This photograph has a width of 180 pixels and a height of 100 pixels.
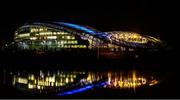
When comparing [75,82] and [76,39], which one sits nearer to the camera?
[75,82]

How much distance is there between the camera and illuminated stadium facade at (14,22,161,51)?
44.9 meters

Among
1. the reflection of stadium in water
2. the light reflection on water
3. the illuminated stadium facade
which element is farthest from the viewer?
the illuminated stadium facade

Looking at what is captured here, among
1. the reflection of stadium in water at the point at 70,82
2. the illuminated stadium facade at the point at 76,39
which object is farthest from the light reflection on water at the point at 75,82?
the illuminated stadium facade at the point at 76,39

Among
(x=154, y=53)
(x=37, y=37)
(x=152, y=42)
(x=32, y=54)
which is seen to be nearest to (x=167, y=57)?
(x=154, y=53)

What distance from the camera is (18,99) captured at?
9.48 meters

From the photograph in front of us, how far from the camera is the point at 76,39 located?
48.1 meters

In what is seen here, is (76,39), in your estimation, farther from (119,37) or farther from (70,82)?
(70,82)

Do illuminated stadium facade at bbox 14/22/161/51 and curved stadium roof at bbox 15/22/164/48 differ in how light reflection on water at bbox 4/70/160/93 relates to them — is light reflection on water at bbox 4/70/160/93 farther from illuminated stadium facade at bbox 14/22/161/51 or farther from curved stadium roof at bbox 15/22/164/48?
curved stadium roof at bbox 15/22/164/48

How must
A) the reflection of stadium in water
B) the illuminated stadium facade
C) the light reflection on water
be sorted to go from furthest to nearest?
the illuminated stadium facade < the reflection of stadium in water < the light reflection on water

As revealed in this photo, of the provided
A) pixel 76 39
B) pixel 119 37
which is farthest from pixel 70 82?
pixel 76 39

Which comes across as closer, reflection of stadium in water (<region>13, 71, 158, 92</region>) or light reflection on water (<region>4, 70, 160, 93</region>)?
light reflection on water (<region>4, 70, 160, 93</region>)

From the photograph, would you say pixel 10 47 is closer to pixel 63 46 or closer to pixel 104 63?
pixel 63 46

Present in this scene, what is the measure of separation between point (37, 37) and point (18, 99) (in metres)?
43.1

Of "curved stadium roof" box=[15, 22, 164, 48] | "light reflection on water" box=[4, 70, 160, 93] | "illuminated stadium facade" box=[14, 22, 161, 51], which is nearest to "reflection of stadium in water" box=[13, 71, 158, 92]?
"light reflection on water" box=[4, 70, 160, 93]
